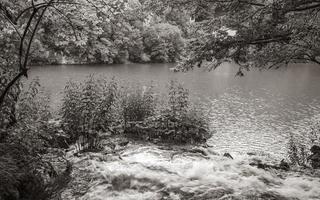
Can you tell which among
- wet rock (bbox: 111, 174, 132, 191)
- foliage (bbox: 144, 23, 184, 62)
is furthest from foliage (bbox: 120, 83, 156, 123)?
foliage (bbox: 144, 23, 184, 62)

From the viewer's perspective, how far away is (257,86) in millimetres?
30156

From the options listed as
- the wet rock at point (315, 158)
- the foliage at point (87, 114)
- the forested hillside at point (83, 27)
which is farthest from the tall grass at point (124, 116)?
the forested hillside at point (83, 27)

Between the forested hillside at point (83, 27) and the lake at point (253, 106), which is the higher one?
the forested hillside at point (83, 27)

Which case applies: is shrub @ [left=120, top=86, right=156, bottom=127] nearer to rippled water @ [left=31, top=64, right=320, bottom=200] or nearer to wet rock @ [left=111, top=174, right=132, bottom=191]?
rippled water @ [left=31, top=64, right=320, bottom=200]

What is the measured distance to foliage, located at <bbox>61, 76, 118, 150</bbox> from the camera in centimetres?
973

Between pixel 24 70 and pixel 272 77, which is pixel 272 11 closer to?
pixel 24 70

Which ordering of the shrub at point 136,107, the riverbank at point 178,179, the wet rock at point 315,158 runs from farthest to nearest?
the shrub at point 136,107, the wet rock at point 315,158, the riverbank at point 178,179

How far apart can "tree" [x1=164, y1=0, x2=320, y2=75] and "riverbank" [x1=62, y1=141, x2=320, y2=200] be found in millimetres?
2630

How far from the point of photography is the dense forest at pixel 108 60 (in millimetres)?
4777

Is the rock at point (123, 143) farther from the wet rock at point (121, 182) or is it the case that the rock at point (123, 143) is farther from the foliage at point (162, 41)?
the foliage at point (162, 41)

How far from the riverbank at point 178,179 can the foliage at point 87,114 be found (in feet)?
3.09

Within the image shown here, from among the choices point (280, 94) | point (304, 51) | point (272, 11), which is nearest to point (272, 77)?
point (280, 94)

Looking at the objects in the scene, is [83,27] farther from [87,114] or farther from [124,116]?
[124,116]

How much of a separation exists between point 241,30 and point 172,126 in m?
5.43
